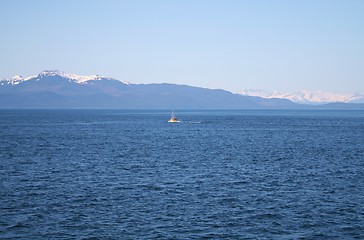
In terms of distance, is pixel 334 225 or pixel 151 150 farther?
pixel 151 150

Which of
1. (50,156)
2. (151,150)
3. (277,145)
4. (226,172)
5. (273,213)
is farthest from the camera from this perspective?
(277,145)

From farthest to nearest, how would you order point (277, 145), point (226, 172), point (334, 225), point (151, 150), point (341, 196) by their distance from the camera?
point (277, 145)
point (151, 150)
point (226, 172)
point (341, 196)
point (334, 225)

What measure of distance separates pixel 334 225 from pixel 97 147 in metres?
61.4

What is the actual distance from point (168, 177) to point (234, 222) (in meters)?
19.6

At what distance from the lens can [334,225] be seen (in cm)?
3506

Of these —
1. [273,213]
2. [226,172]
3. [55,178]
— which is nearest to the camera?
[273,213]

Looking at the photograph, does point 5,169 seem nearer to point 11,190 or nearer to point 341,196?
point 11,190

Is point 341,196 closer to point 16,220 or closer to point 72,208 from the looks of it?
point 72,208

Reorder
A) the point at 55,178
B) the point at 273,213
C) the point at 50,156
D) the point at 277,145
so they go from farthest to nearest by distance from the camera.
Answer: the point at 277,145 < the point at 50,156 < the point at 55,178 < the point at 273,213

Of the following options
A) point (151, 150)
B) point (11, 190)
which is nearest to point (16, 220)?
point (11, 190)

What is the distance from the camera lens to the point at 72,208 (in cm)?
3950

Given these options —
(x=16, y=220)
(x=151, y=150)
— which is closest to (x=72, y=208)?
(x=16, y=220)

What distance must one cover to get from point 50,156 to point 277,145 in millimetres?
45207

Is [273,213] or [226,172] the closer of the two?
[273,213]
